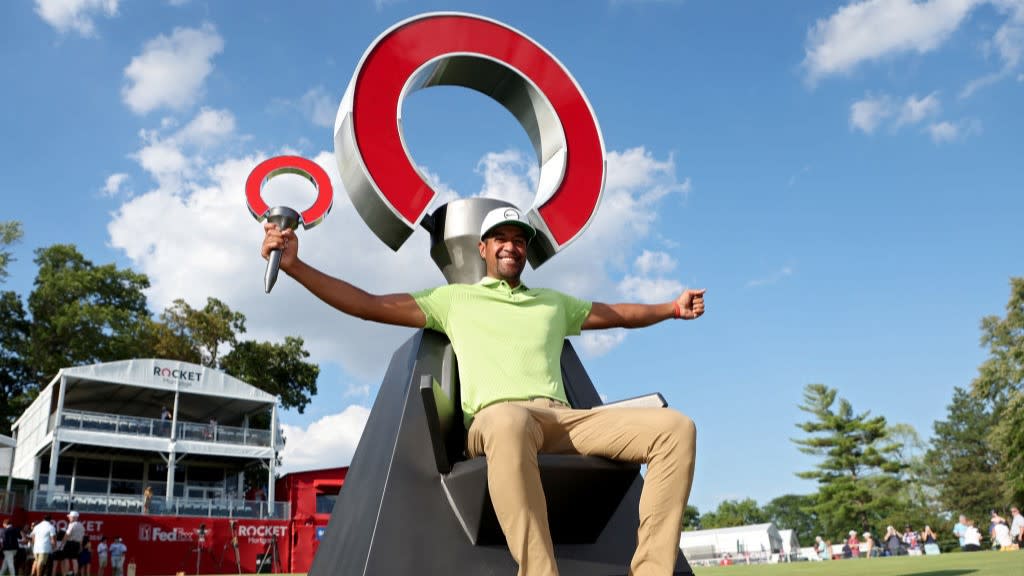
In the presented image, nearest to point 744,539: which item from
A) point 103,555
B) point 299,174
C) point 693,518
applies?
point 103,555

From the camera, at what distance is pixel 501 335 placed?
7.92 feet

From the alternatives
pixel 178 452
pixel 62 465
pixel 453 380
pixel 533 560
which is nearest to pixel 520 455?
pixel 533 560

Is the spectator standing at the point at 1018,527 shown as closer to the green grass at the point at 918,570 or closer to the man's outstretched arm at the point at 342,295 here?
the green grass at the point at 918,570

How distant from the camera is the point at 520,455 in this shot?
5.99 feet

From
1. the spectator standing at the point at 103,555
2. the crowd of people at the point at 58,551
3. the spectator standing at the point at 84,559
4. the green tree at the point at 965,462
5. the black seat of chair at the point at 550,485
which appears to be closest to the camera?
the black seat of chair at the point at 550,485

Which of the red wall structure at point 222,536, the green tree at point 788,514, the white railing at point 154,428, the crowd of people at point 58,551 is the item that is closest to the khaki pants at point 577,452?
the crowd of people at point 58,551

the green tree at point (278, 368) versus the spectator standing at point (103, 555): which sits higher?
the green tree at point (278, 368)

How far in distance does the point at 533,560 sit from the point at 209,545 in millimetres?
19430

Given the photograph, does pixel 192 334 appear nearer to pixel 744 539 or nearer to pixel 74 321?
pixel 74 321

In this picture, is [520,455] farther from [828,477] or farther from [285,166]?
[828,477]

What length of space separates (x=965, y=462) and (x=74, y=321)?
53074mm

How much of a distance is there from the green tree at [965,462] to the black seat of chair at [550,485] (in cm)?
5158

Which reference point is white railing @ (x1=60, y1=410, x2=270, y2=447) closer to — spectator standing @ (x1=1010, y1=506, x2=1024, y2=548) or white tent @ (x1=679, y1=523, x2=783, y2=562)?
spectator standing @ (x1=1010, y1=506, x2=1024, y2=548)

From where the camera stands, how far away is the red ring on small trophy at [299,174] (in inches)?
116
